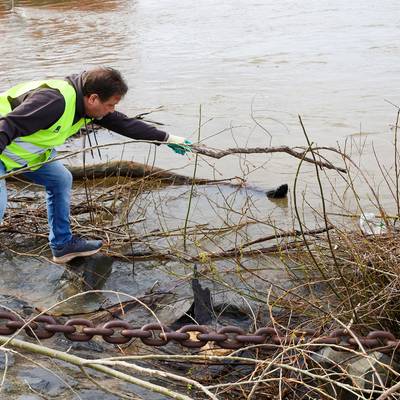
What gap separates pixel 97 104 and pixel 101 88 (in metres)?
0.13

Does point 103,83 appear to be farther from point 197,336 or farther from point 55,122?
point 197,336

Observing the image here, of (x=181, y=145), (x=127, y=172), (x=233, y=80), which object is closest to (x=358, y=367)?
(x=181, y=145)

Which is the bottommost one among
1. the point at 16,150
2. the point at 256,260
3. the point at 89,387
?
the point at 256,260

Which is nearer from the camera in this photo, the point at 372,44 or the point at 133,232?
the point at 133,232

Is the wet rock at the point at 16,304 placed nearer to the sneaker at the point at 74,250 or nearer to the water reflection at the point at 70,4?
the sneaker at the point at 74,250

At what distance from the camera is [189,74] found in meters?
12.3

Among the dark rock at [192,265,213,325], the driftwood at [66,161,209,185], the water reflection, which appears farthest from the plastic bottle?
the water reflection

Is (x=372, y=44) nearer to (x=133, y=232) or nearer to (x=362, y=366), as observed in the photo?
(x=133, y=232)

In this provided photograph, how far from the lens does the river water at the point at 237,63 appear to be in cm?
854

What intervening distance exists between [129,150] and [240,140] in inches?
53.9

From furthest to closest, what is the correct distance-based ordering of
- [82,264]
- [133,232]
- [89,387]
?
1. [133,232]
2. [82,264]
3. [89,387]

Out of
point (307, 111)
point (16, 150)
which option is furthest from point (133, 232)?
point (307, 111)

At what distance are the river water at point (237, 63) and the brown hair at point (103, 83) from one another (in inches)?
83.8

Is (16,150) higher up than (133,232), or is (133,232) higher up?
(16,150)
